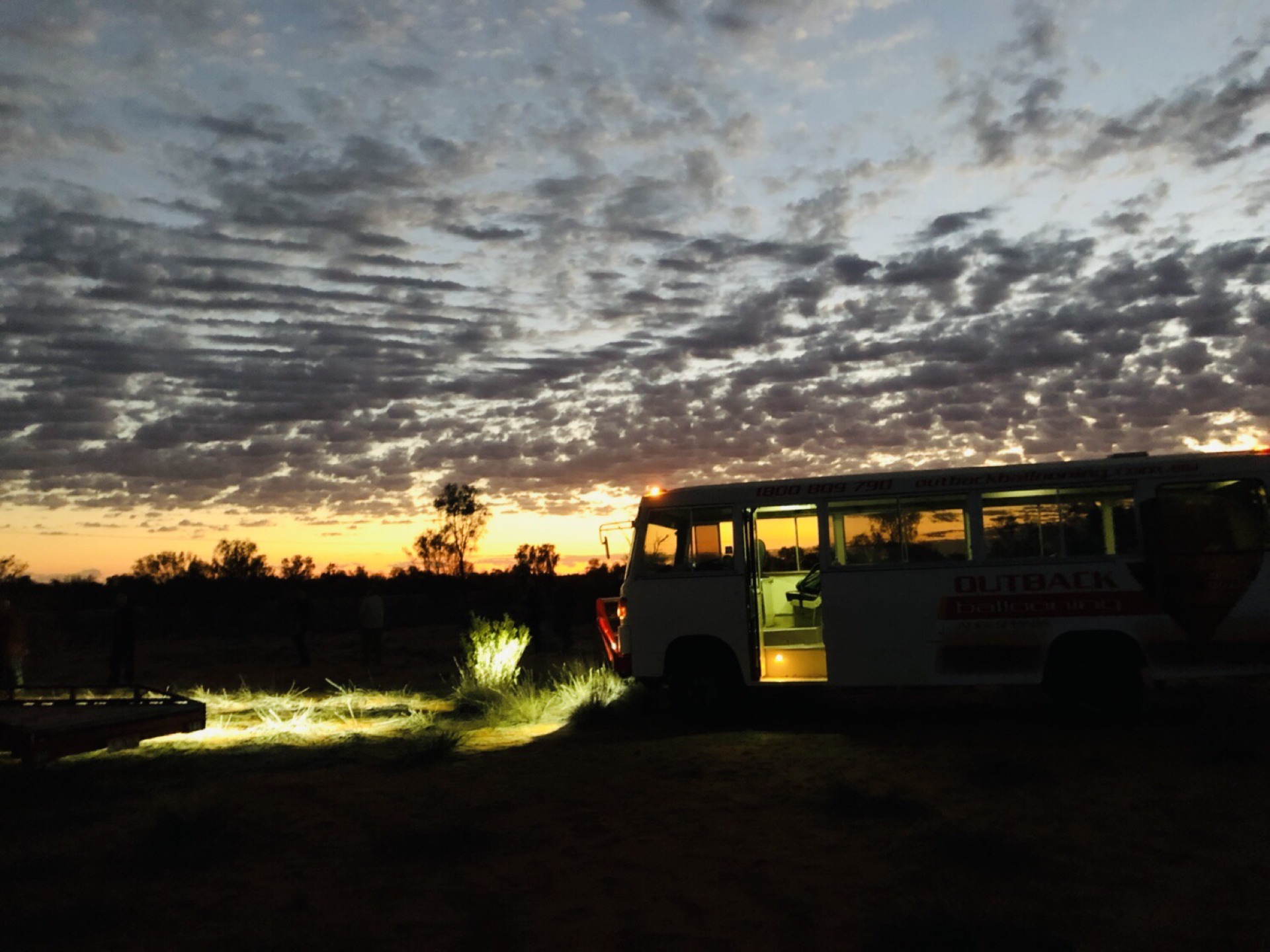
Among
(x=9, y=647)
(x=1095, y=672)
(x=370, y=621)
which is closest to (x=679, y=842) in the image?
(x=1095, y=672)

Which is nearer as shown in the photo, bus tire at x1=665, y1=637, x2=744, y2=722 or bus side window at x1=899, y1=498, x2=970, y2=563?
bus side window at x1=899, y1=498, x2=970, y2=563

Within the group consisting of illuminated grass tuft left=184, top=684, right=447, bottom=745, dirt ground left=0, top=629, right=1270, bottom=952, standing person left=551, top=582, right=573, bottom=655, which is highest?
standing person left=551, top=582, right=573, bottom=655

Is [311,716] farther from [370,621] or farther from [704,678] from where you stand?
[370,621]

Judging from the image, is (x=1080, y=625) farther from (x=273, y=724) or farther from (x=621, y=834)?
(x=273, y=724)

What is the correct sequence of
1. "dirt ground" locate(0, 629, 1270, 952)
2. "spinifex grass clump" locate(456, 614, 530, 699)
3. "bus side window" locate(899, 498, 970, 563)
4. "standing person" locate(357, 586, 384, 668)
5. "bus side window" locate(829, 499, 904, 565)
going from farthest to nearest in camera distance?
"standing person" locate(357, 586, 384, 668) < "spinifex grass clump" locate(456, 614, 530, 699) < "bus side window" locate(829, 499, 904, 565) < "bus side window" locate(899, 498, 970, 563) < "dirt ground" locate(0, 629, 1270, 952)

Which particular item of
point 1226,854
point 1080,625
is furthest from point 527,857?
point 1080,625

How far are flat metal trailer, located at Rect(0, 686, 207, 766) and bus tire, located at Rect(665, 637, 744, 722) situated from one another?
527cm

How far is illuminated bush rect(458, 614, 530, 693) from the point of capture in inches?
654

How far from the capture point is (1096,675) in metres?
11.1

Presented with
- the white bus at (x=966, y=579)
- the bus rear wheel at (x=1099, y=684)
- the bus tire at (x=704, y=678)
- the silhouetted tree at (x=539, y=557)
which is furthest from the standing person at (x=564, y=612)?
the silhouetted tree at (x=539, y=557)

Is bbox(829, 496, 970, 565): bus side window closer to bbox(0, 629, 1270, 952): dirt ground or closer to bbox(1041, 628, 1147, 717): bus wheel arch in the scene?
bbox(1041, 628, 1147, 717): bus wheel arch

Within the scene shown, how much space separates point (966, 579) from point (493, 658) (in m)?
8.73


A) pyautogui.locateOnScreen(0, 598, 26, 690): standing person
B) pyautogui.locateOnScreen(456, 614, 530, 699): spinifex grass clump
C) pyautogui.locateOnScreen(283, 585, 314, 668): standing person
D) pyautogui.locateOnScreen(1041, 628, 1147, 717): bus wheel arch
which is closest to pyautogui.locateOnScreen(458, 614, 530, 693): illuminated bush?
pyautogui.locateOnScreen(456, 614, 530, 699): spinifex grass clump

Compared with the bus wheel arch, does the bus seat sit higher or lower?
higher
